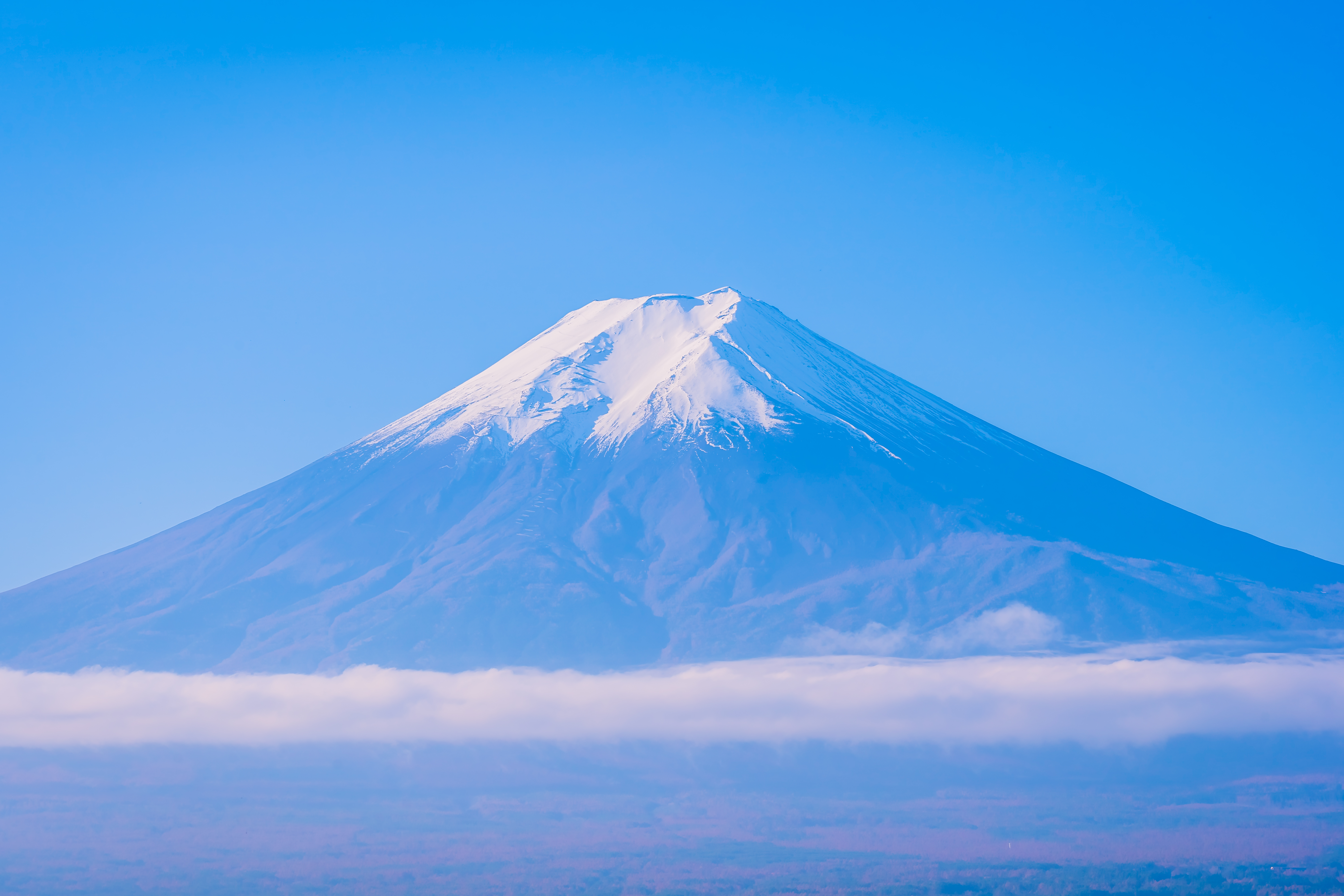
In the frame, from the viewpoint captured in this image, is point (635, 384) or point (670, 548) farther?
point (635, 384)

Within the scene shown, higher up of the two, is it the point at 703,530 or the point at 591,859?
the point at 703,530

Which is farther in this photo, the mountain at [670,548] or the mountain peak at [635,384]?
the mountain peak at [635,384]

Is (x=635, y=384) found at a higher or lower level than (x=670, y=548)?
higher

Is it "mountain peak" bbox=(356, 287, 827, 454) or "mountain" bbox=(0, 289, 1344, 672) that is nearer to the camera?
"mountain" bbox=(0, 289, 1344, 672)

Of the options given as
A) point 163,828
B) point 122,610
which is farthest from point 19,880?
point 122,610

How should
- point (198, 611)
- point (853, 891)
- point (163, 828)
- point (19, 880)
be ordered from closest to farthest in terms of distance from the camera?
point (853, 891)
point (19, 880)
point (163, 828)
point (198, 611)

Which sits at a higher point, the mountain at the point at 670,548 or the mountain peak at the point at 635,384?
the mountain peak at the point at 635,384

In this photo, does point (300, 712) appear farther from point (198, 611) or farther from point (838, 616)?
point (838, 616)

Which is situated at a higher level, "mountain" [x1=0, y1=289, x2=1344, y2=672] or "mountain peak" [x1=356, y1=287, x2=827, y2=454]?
"mountain peak" [x1=356, y1=287, x2=827, y2=454]
